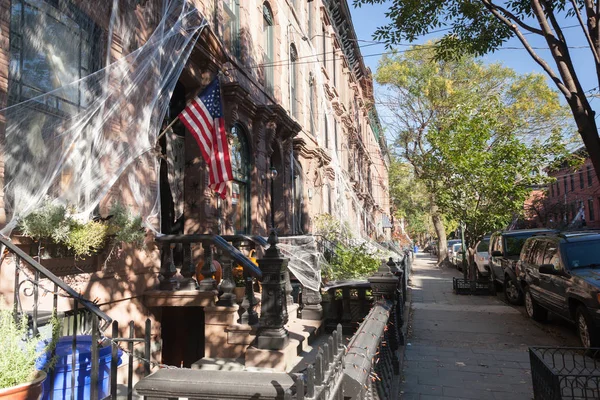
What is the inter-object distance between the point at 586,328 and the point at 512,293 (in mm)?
5960

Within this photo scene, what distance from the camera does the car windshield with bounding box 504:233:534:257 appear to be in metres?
13.7

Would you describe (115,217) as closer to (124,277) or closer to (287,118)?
(124,277)

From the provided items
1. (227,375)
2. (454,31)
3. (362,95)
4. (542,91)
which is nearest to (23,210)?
(227,375)

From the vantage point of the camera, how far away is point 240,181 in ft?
38.7

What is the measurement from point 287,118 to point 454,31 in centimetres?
630

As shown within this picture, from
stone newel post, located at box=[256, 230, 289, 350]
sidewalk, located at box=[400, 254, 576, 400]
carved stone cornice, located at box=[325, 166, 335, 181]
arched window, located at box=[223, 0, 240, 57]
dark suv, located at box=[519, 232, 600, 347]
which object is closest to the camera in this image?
sidewalk, located at box=[400, 254, 576, 400]

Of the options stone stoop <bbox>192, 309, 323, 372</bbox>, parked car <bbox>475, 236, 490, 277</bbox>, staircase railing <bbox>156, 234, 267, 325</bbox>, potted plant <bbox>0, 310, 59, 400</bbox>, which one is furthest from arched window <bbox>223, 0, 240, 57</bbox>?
parked car <bbox>475, 236, 490, 277</bbox>

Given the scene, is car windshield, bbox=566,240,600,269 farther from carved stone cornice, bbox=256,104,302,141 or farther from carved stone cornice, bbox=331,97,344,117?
carved stone cornice, bbox=331,97,344,117

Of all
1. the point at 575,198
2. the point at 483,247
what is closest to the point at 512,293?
the point at 483,247

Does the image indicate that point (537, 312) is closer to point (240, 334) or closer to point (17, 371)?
point (240, 334)

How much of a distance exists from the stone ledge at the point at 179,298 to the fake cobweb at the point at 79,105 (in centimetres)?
123

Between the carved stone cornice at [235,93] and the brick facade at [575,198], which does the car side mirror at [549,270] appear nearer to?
the carved stone cornice at [235,93]

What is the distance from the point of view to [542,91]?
28.6 metres

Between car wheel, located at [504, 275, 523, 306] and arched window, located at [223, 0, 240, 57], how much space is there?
10.1m
